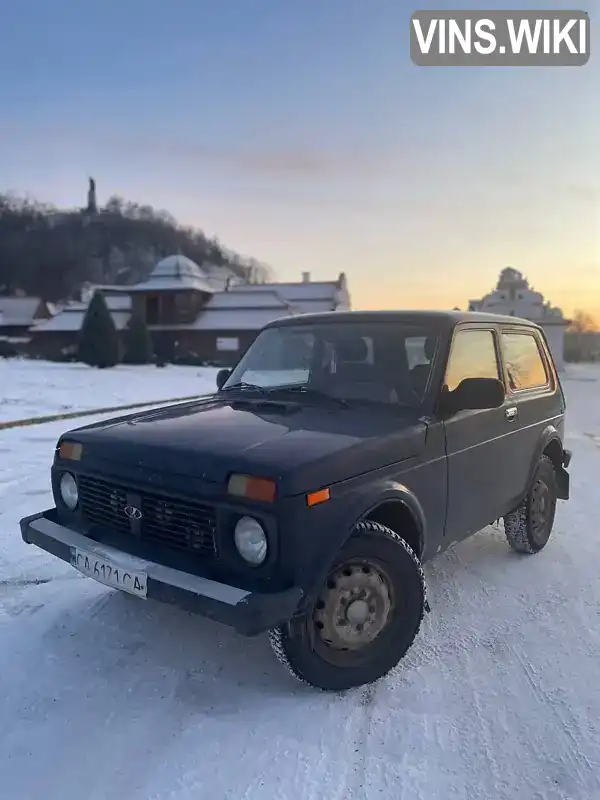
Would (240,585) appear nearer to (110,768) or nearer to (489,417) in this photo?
(110,768)

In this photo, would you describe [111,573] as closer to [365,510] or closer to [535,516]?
[365,510]

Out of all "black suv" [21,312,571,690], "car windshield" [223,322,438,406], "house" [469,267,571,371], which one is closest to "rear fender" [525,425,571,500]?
"black suv" [21,312,571,690]

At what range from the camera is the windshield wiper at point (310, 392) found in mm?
3792

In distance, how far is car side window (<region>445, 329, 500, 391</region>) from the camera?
3891 mm

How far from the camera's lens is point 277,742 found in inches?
105

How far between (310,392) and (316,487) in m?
1.32

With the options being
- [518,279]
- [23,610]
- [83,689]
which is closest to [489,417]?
[83,689]

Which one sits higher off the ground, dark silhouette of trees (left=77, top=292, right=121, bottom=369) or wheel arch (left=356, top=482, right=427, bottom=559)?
dark silhouette of trees (left=77, top=292, right=121, bottom=369)

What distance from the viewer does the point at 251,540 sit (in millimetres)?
2729

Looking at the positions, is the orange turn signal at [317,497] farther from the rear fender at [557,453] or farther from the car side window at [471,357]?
the rear fender at [557,453]

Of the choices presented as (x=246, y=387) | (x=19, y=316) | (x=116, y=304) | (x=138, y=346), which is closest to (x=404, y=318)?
(x=246, y=387)

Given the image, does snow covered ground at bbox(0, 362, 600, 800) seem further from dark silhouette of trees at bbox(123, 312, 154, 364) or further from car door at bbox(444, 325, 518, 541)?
dark silhouette of trees at bbox(123, 312, 154, 364)

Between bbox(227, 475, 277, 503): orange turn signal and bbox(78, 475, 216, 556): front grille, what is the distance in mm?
170

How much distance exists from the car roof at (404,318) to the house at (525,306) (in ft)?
143
